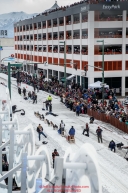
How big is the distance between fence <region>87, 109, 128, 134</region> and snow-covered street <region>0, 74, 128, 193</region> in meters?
0.31

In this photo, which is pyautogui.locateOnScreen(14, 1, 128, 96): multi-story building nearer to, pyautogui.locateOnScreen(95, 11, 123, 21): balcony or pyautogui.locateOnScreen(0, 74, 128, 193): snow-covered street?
pyautogui.locateOnScreen(95, 11, 123, 21): balcony

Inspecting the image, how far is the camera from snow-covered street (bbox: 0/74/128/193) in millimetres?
19688

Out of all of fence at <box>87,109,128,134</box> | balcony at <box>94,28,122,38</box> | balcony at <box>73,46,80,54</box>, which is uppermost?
balcony at <box>94,28,122,38</box>

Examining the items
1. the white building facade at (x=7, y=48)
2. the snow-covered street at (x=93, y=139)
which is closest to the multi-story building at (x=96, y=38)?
the snow-covered street at (x=93, y=139)

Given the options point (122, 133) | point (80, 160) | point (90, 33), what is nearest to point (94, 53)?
point (90, 33)

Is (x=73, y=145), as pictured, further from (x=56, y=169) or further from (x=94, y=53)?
(x=94, y=53)

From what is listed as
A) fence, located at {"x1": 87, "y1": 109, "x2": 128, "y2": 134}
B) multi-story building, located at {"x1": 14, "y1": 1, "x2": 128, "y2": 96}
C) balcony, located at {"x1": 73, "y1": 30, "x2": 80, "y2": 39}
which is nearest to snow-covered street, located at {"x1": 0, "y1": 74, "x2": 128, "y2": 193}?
fence, located at {"x1": 87, "y1": 109, "x2": 128, "y2": 134}

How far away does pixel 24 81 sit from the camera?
2490 inches

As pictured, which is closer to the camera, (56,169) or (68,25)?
(56,169)

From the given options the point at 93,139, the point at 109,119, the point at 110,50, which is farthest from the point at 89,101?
the point at 110,50

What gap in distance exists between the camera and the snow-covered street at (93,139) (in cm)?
1969

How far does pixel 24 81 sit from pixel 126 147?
132 feet

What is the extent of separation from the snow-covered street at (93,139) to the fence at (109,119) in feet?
1.02

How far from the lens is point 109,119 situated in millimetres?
32938
